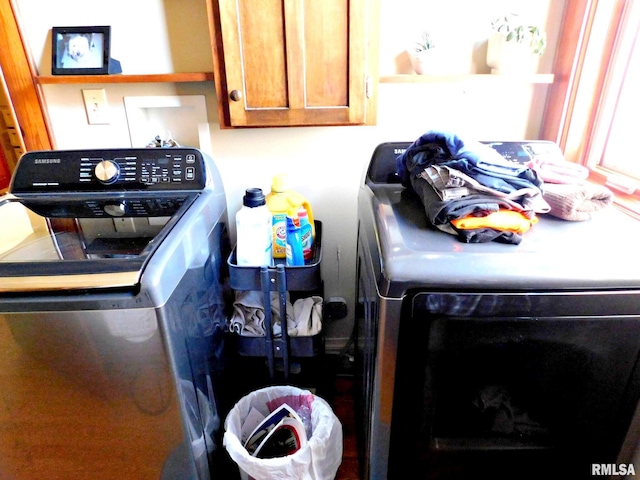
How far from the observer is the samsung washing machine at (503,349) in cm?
79

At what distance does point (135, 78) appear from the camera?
1.29 meters

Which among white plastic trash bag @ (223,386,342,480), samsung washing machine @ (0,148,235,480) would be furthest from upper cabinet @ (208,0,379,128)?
white plastic trash bag @ (223,386,342,480)

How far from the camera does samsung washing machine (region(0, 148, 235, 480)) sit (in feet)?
2.56

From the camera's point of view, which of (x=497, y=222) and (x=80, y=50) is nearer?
(x=497, y=222)

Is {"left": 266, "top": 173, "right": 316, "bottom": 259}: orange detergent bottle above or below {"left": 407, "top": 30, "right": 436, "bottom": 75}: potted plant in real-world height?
below

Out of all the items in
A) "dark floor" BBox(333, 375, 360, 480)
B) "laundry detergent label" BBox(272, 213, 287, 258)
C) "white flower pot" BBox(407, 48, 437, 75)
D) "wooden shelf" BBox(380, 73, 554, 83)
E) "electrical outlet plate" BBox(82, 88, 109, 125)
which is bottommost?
"dark floor" BBox(333, 375, 360, 480)

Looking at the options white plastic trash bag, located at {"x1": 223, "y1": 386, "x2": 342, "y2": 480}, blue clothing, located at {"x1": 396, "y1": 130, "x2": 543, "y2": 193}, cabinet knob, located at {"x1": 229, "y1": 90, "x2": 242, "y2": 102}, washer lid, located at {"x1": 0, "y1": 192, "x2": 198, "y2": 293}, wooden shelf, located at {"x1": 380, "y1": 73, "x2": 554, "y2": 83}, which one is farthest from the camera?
wooden shelf, located at {"x1": 380, "y1": 73, "x2": 554, "y2": 83}

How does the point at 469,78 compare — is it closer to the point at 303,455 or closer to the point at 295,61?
the point at 295,61

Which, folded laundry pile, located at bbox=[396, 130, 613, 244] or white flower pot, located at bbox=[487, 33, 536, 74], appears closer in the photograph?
folded laundry pile, located at bbox=[396, 130, 613, 244]

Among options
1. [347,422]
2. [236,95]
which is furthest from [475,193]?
[347,422]

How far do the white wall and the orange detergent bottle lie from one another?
0.76 feet

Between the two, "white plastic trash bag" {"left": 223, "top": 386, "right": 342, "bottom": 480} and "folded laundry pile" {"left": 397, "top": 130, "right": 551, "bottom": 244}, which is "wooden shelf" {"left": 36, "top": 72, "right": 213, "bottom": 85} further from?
"white plastic trash bag" {"left": 223, "top": 386, "right": 342, "bottom": 480}

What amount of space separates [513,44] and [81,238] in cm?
136

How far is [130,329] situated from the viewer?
79cm
